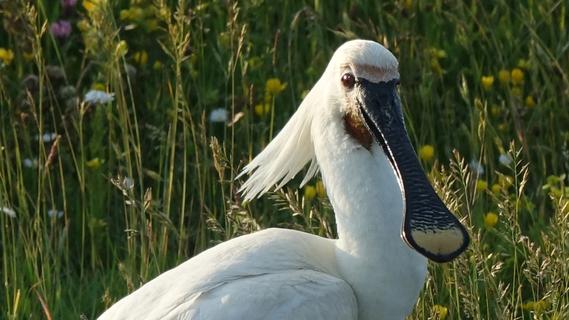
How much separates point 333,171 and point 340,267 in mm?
255

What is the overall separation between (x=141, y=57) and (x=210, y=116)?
1.50 ft

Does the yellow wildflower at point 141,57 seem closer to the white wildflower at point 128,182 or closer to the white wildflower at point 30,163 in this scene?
the white wildflower at point 30,163

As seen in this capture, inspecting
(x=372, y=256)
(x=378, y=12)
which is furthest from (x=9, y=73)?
(x=372, y=256)

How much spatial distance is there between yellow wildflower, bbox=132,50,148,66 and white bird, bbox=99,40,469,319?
223 cm

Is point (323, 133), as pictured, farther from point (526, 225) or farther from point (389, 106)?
point (526, 225)

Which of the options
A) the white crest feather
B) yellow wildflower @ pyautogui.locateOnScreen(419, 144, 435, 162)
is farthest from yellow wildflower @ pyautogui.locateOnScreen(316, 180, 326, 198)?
the white crest feather

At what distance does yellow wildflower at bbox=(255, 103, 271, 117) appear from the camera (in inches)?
232

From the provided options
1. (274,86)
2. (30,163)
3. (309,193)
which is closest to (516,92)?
(274,86)

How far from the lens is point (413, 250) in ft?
12.8

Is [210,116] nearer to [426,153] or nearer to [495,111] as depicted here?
[426,153]

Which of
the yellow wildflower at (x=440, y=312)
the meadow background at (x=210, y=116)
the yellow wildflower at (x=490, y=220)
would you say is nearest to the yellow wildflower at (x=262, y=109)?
the meadow background at (x=210, y=116)

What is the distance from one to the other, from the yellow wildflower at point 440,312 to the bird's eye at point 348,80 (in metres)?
0.69

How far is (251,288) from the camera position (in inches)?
145

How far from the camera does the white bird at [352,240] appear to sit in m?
3.73
